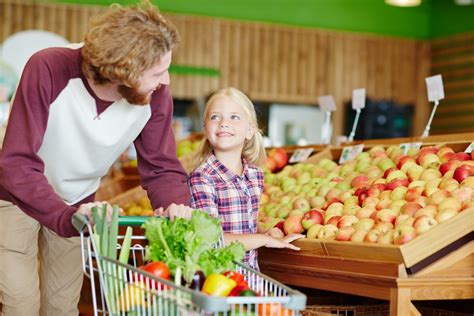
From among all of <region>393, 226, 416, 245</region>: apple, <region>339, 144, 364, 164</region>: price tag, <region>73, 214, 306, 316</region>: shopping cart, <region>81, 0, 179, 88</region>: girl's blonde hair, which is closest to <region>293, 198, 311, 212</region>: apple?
<region>339, 144, 364, 164</region>: price tag

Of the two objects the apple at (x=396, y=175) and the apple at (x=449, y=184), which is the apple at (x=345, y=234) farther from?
the apple at (x=396, y=175)

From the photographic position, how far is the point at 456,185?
3.25 metres

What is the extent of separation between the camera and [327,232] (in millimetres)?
3330

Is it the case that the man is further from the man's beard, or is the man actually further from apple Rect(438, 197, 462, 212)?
apple Rect(438, 197, 462, 212)

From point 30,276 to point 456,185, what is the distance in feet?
5.69

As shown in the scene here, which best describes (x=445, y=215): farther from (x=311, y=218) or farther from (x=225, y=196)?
(x=225, y=196)

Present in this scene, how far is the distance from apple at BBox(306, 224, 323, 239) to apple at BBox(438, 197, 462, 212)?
1.85 feet

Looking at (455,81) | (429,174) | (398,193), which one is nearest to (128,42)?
(398,193)

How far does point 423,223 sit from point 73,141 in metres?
1.31

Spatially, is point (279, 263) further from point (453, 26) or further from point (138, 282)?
point (453, 26)

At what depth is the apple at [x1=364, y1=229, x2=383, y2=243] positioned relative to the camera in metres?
3.07

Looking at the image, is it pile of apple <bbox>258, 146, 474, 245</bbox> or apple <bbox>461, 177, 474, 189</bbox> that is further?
apple <bbox>461, 177, 474, 189</bbox>

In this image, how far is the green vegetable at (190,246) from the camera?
213 centimetres

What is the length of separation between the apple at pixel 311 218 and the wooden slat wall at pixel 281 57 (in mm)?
6432
